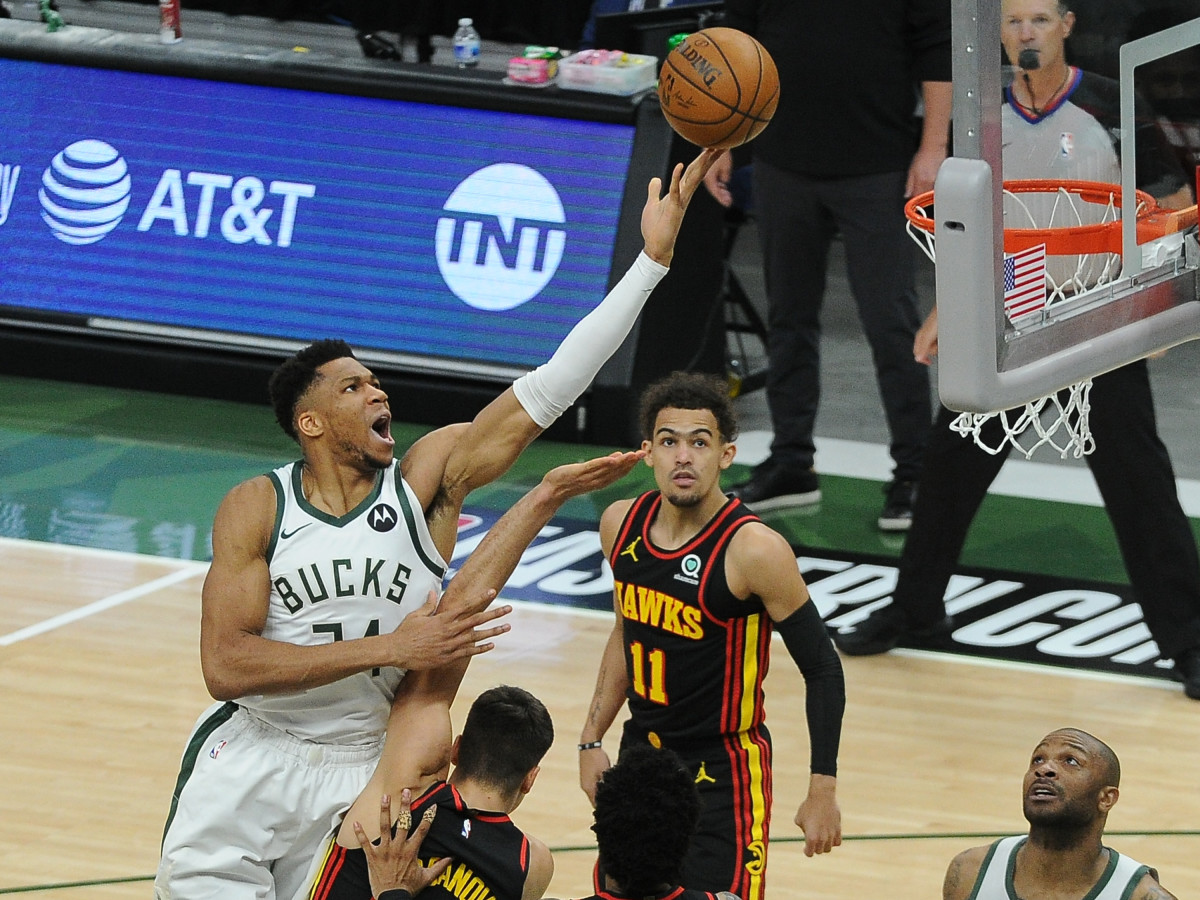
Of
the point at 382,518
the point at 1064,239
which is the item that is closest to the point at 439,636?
the point at 382,518

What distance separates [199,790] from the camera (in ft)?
14.2

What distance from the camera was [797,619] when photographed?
4.72 m

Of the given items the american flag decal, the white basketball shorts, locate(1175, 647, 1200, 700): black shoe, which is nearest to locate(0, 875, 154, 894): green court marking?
the white basketball shorts

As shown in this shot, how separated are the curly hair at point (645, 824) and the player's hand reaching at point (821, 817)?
1007 mm

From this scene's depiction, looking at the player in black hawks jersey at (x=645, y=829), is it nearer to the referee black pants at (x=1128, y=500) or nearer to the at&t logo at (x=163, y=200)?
the referee black pants at (x=1128, y=500)

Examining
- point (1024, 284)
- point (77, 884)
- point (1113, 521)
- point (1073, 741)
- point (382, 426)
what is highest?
point (1024, 284)

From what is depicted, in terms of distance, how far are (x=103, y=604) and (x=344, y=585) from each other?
374 cm

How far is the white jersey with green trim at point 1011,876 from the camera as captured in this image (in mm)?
4117

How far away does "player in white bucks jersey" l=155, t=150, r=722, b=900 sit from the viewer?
4.23 meters

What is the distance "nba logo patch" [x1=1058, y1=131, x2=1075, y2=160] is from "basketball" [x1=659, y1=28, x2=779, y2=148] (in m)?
0.81

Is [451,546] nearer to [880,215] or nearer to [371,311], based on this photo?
[880,215]

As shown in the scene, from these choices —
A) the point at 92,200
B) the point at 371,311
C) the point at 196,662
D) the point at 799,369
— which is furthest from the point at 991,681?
the point at 92,200

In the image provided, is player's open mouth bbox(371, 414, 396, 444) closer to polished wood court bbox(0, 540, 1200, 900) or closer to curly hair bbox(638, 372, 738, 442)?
curly hair bbox(638, 372, 738, 442)

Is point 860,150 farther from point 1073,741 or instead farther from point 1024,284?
point 1073,741
